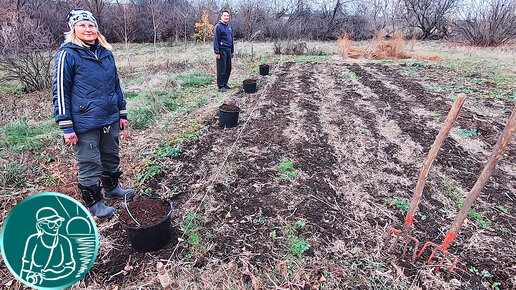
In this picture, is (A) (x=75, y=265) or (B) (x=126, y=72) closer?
(A) (x=75, y=265)

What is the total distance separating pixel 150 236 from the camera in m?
2.12

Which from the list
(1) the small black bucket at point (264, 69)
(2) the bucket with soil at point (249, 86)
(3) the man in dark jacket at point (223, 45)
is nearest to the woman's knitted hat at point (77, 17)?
(3) the man in dark jacket at point (223, 45)

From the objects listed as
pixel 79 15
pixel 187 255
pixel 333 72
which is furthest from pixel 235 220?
pixel 333 72

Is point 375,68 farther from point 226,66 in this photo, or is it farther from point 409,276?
point 409,276

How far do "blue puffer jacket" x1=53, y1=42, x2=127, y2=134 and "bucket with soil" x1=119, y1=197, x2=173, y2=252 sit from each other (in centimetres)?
77

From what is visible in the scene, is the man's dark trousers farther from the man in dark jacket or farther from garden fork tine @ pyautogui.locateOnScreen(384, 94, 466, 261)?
garden fork tine @ pyautogui.locateOnScreen(384, 94, 466, 261)

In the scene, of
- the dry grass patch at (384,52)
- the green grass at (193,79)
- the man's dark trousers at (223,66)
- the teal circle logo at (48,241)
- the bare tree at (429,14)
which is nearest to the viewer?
the teal circle logo at (48,241)

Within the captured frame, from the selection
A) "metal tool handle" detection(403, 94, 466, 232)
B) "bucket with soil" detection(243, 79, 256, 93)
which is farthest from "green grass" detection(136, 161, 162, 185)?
"bucket with soil" detection(243, 79, 256, 93)

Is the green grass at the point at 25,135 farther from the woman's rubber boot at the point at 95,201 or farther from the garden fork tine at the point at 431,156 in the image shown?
the garden fork tine at the point at 431,156

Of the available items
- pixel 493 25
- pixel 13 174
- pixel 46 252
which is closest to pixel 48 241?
pixel 46 252

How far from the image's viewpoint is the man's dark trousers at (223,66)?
6109 mm

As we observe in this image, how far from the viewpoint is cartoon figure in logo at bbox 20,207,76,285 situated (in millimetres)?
1235

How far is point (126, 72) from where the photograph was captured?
888cm

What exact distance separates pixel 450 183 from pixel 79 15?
3998mm
